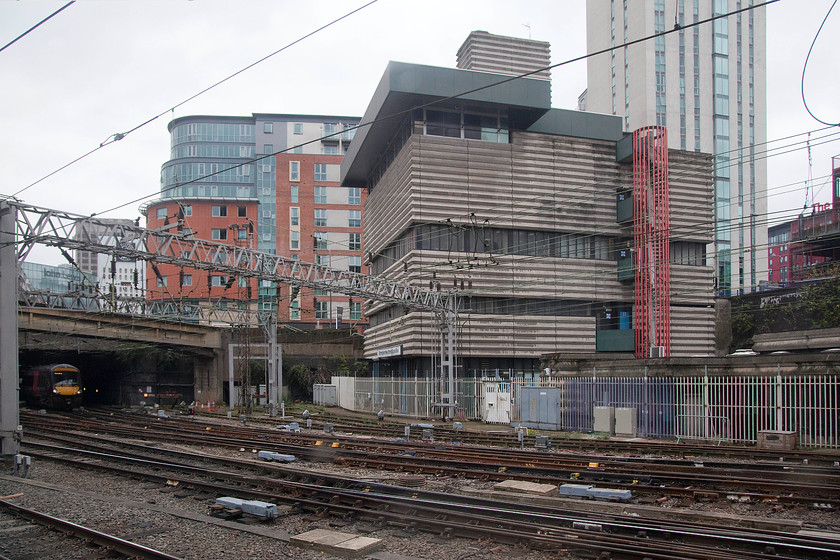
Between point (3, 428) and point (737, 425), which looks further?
point (737, 425)

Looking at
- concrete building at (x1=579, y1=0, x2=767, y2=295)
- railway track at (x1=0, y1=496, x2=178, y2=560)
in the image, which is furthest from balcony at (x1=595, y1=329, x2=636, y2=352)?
concrete building at (x1=579, y1=0, x2=767, y2=295)

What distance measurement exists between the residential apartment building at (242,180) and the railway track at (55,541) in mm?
61979

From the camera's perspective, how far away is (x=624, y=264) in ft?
134

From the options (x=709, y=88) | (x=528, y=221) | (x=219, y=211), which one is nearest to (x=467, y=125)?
(x=528, y=221)

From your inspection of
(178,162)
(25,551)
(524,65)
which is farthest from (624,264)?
(178,162)

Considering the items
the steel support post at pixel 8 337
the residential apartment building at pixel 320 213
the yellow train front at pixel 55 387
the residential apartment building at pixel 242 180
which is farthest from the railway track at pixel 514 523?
the residential apartment building at pixel 320 213

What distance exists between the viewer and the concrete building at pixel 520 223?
37.6m

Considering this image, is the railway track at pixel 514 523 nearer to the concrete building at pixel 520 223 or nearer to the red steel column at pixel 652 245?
the concrete building at pixel 520 223

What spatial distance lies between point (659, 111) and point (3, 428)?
68.7 meters

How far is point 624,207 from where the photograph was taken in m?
40.7

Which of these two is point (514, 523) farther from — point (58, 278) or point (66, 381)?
point (58, 278)

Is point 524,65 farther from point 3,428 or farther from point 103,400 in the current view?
point 103,400

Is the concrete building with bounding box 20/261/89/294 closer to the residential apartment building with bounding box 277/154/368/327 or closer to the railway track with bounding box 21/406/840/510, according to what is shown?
the railway track with bounding box 21/406/840/510

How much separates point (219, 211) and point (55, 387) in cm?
4233
